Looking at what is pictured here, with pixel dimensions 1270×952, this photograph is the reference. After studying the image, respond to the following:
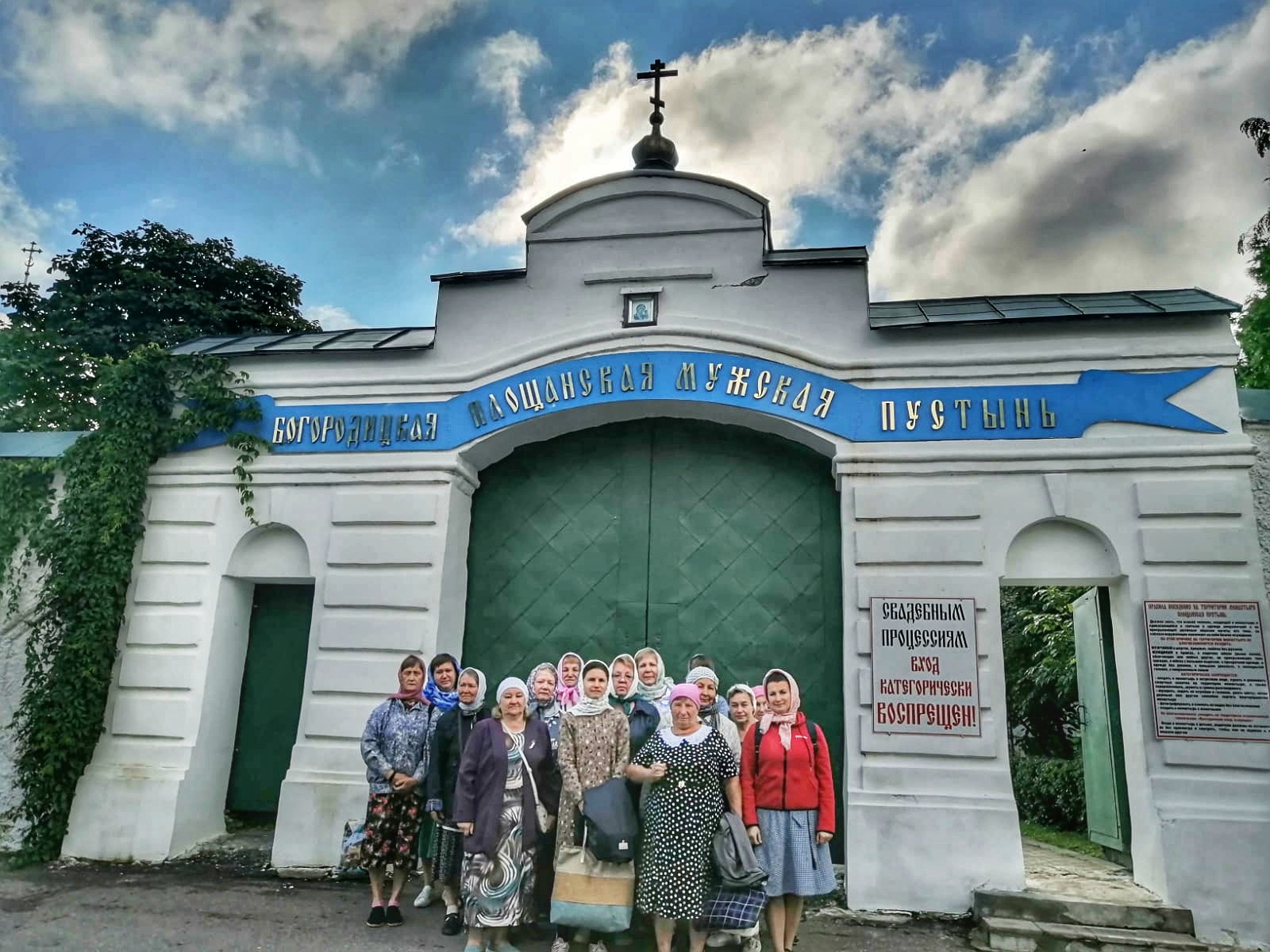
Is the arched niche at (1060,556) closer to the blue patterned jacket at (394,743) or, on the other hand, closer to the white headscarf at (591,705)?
the white headscarf at (591,705)

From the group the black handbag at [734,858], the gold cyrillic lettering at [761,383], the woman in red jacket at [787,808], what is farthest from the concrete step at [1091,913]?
the gold cyrillic lettering at [761,383]

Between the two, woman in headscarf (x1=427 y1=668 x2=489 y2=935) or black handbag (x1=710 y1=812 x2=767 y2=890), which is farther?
woman in headscarf (x1=427 y1=668 x2=489 y2=935)

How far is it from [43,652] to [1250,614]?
30.2ft

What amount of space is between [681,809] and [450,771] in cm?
165

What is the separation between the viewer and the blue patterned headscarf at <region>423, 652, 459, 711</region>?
20.0 ft

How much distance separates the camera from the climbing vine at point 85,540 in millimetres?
7211

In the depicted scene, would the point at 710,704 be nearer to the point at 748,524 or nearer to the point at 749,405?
the point at 748,524

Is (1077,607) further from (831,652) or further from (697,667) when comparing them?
(697,667)

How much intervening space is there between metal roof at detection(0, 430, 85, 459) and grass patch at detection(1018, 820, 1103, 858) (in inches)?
381

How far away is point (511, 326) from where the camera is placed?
309 inches

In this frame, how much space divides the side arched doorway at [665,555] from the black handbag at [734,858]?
7.62 feet

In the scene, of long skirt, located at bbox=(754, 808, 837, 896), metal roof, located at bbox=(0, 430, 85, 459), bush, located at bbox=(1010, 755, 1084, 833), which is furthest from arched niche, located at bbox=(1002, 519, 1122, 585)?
metal roof, located at bbox=(0, 430, 85, 459)

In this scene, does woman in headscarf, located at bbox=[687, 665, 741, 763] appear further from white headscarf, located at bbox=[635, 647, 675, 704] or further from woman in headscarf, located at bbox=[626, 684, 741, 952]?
woman in headscarf, located at bbox=[626, 684, 741, 952]

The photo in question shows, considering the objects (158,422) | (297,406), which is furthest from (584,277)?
(158,422)
